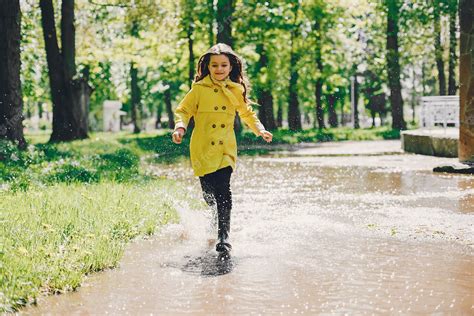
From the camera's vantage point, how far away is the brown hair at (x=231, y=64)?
617 cm

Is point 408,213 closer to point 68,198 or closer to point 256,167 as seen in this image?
point 68,198

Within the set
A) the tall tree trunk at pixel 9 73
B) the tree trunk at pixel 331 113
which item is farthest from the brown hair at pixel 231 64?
the tree trunk at pixel 331 113

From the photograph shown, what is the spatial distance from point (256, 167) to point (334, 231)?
8.14m

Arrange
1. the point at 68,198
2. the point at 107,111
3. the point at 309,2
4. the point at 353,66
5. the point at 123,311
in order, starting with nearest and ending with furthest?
the point at 123,311, the point at 68,198, the point at 309,2, the point at 353,66, the point at 107,111

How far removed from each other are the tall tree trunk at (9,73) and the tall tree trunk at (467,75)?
28.6 ft

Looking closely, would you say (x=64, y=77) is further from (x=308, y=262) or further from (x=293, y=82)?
(x=308, y=262)

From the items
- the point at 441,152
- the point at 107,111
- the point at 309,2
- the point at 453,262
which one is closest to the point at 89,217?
the point at 453,262

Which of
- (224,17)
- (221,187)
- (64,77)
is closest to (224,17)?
(224,17)

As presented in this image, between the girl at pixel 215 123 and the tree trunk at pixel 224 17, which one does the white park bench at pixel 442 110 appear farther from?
the girl at pixel 215 123

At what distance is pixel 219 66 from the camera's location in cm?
616

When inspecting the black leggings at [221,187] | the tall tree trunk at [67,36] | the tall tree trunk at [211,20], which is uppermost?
the tall tree trunk at [211,20]

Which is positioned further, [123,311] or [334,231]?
[334,231]

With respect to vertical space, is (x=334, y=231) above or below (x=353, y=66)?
below

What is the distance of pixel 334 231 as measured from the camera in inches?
263
